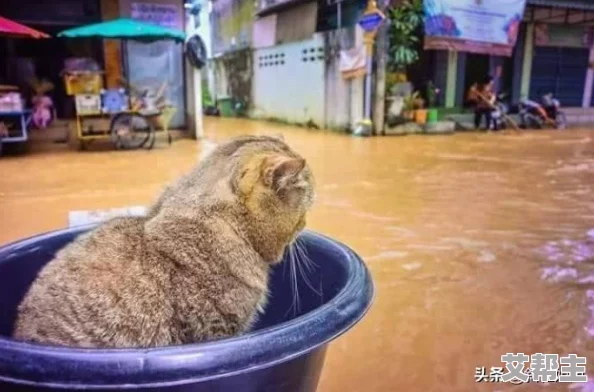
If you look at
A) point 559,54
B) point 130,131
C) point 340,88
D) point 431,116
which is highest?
point 559,54

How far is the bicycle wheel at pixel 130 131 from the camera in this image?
8781 mm

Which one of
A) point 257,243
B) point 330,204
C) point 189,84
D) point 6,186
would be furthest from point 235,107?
point 257,243

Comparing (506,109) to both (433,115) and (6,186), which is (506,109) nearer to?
(433,115)

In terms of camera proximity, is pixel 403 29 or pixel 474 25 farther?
pixel 474 25

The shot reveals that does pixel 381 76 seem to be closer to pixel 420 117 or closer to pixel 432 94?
pixel 420 117

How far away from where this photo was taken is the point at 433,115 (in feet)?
39.7

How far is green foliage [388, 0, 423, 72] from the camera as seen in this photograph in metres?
11.2

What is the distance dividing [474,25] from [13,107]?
33.5 ft

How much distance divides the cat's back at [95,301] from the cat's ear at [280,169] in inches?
11.9

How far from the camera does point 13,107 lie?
782 cm

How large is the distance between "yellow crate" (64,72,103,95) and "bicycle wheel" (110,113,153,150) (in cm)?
60

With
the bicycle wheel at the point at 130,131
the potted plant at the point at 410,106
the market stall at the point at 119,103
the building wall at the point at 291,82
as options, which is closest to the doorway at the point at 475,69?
the potted plant at the point at 410,106

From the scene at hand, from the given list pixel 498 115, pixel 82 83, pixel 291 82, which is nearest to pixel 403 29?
pixel 498 115

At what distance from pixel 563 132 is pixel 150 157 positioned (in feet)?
32.8
